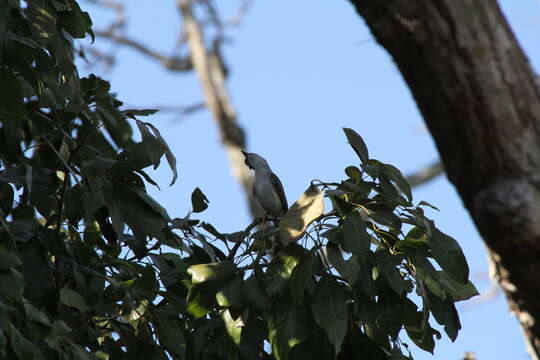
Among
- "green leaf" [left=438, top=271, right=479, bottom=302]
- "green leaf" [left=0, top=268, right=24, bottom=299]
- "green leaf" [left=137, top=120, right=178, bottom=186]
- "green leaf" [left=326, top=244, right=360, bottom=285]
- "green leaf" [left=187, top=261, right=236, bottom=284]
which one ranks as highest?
"green leaf" [left=137, top=120, right=178, bottom=186]

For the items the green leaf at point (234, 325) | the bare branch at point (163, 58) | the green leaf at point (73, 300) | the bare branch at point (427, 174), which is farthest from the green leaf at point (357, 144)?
the bare branch at point (163, 58)

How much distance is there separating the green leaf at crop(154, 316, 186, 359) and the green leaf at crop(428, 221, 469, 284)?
2.62 feet

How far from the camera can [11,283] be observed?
1980mm

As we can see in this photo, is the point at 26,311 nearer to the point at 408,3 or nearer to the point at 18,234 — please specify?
the point at 18,234

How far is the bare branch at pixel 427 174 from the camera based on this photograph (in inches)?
342

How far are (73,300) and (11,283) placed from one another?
1.28 feet

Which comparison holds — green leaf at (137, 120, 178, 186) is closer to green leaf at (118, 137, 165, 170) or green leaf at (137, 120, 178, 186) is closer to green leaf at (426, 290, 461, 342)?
green leaf at (118, 137, 165, 170)

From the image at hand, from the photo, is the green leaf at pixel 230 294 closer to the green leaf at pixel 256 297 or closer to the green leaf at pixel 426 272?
the green leaf at pixel 256 297

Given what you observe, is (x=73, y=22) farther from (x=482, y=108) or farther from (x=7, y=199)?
(x=482, y=108)

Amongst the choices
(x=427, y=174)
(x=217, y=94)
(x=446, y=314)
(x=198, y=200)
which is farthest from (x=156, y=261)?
(x=217, y=94)

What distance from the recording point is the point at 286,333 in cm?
228

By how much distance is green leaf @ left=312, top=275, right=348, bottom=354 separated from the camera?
2213 mm

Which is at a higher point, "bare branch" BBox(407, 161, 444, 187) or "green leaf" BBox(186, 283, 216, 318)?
"green leaf" BBox(186, 283, 216, 318)

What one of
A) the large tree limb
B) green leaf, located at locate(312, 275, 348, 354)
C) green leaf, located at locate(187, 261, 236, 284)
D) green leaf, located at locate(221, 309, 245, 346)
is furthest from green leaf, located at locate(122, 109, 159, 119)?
the large tree limb
